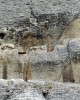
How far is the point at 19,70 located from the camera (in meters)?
Result: 11.2

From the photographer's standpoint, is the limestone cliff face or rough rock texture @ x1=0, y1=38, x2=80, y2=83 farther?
the limestone cliff face

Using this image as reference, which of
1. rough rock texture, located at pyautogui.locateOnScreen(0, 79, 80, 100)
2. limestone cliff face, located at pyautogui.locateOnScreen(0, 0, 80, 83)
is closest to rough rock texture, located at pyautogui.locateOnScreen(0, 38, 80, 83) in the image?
limestone cliff face, located at pyautogui.locateOnScreen(0, 0, 80, 83)

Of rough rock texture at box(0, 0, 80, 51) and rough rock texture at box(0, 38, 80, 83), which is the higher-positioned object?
rough rock texture at box(0, 0, 80, 51)

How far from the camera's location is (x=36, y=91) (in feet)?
28.2

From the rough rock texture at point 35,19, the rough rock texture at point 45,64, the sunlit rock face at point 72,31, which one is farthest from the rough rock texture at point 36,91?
the sunlit rock face at point 72,31

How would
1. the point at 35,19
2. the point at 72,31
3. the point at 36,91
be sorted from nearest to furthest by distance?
the point at 36,91
the point at 72,31
the point at 35,19

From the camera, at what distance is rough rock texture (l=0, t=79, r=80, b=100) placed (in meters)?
8.44

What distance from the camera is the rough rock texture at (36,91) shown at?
Result: 27.7ft

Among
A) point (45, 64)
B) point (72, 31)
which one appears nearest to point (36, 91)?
point (45, 64)

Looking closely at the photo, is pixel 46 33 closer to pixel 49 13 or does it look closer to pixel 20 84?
pixel 49 13

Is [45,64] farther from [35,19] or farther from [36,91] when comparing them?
[35,19]

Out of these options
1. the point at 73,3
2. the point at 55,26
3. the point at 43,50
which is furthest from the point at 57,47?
the point at 73,3

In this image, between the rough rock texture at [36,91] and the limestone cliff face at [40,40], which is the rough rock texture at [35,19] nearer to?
the limestone cliff face at [40,40]

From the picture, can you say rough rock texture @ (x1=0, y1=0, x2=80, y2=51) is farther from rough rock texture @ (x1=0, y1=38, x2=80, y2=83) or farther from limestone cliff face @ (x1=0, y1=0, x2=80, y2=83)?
rough rock texture @ (x1=0, y1=38, x2=80, y2=83)
